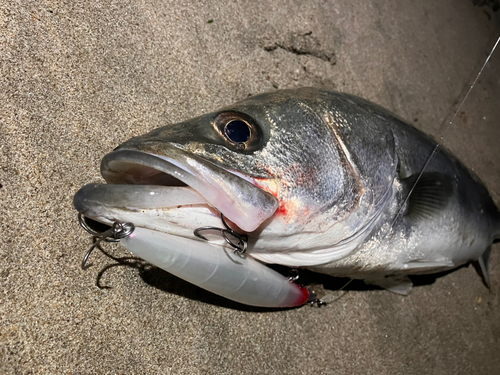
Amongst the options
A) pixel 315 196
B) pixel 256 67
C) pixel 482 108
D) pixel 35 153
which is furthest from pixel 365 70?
pixel 35 153

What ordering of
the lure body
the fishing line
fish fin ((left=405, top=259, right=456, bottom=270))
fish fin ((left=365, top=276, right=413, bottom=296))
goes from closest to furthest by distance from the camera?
the lure body
the fishing line
fish fin ((left=405, top=259, right=456, bottom=270))
fish fin ((left=365, top=276, right=413, bottom=296))

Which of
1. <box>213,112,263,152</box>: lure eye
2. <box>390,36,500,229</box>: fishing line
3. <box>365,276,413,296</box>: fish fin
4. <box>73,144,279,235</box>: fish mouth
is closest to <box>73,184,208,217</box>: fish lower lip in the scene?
<box>73,144,279,235</box>: fish mouth

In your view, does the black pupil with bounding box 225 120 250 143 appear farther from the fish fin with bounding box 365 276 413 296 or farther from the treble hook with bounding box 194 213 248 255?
the fish fin with bounding box 365 276 413 296

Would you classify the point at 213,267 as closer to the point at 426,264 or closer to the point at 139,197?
the point at 139,197

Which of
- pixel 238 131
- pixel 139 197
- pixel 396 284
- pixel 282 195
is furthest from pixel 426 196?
pixel 139 197

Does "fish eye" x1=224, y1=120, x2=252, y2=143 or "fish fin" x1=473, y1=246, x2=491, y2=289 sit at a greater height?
"fish eye" x1=224, y1=120, x2=252, y2=143

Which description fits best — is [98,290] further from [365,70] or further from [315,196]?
[365,70]

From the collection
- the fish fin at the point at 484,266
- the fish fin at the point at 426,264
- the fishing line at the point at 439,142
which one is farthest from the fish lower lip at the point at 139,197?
the fish fin at the point at 484,266

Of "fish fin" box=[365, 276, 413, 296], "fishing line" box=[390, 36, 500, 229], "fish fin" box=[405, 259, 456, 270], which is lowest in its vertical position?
"fish fin" box=[365, 276, 413, 296]
